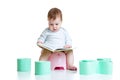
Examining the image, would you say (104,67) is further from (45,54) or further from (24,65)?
(24,65)

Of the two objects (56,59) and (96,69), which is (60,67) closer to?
(56,59)

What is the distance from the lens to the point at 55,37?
3.06 metres

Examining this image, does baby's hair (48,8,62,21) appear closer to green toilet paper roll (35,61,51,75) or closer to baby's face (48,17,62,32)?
baby's face (48,17,62,32)

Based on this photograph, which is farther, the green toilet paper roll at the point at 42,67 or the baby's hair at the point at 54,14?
the baby's hair at the point at 54,14

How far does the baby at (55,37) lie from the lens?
304 centimetres

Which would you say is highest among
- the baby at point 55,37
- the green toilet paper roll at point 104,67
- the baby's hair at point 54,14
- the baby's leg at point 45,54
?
the baby's hair at point 54,14

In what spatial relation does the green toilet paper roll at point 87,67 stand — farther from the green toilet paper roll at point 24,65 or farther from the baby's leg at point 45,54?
the green toilet paper roll at point 24,65

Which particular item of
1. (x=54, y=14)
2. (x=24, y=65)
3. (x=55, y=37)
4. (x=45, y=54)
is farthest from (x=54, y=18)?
(x=24, y=65)

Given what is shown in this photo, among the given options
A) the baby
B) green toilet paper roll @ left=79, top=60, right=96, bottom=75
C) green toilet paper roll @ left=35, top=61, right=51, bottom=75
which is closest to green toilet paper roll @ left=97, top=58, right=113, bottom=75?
green toilet paper roll @ left=79, top=60, right=96, bottom=75

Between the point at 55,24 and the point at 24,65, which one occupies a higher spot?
the point at 55,24

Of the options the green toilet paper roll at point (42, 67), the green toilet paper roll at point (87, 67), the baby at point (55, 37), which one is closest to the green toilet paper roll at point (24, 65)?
the baby at point (55, 37)

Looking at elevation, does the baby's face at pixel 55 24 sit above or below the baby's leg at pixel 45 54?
above

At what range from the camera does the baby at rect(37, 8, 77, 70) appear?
304 centimetres

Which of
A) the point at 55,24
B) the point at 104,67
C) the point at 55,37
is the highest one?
the point at 55,24
